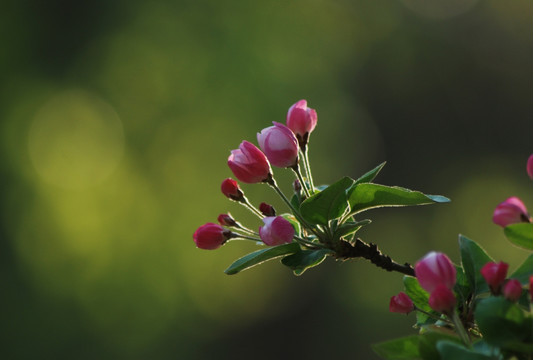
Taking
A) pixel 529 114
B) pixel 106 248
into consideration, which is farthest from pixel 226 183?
pixel 529 114

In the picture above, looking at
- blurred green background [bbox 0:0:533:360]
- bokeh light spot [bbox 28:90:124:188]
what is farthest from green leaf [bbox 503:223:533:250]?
bokeh light spot [bbox 28:90:124:188]

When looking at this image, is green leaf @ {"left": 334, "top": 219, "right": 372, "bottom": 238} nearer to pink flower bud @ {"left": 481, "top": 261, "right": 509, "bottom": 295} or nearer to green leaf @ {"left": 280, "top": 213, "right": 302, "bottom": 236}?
green leaf @ {"left": 280, "top": 213, "right": 302, "bottom": 236}

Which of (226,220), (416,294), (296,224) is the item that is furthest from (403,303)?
(226,220)

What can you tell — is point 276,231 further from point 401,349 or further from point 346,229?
point 401,349

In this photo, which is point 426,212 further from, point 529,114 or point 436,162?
point 529,114

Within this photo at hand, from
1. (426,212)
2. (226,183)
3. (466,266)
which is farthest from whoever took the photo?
(426,212)

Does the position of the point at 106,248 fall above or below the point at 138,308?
above
